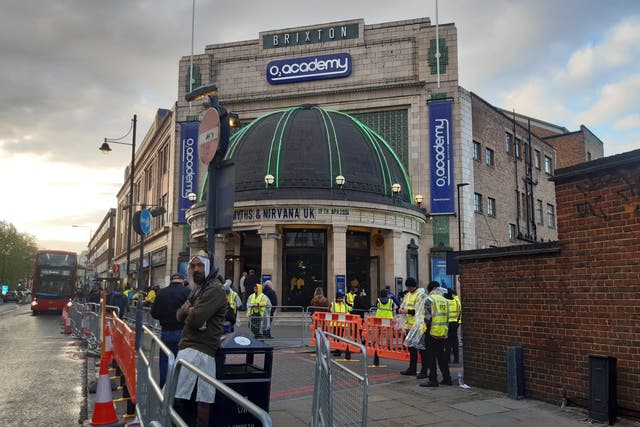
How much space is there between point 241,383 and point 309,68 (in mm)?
34036

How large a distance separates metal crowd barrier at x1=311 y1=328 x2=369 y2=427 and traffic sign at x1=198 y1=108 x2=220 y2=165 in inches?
117

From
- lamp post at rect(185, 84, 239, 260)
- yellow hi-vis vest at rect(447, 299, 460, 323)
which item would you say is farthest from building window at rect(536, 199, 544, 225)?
lamp post at rect(185, 84, 239, 260)

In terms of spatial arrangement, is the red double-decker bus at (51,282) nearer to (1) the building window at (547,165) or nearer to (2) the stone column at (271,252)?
(2) the stone column at (271,252)

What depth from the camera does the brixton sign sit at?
36.6 metres

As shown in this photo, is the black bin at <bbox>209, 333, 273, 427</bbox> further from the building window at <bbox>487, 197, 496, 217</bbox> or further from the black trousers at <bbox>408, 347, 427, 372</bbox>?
the building window at <bbox>487, 197, 496, 217</bbox>

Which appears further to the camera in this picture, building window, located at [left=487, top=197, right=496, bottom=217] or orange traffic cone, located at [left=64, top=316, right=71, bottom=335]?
building window, located at [left=487, top=197, right=496, bottom=217]

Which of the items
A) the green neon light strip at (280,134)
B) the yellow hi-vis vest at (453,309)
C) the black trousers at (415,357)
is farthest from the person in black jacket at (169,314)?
the green neon light strip at (280,134)

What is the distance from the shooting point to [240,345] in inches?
227

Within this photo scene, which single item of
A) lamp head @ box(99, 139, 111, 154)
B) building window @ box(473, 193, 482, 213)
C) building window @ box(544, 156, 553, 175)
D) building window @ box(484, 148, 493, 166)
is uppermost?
building window @ box(544, 156, 553, 175)

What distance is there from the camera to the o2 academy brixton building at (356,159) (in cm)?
2789

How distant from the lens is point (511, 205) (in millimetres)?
41406

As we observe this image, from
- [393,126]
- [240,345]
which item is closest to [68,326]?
[240,345]

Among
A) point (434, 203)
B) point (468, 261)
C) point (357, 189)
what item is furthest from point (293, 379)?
point (434, 203)

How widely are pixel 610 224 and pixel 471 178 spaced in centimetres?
2779
